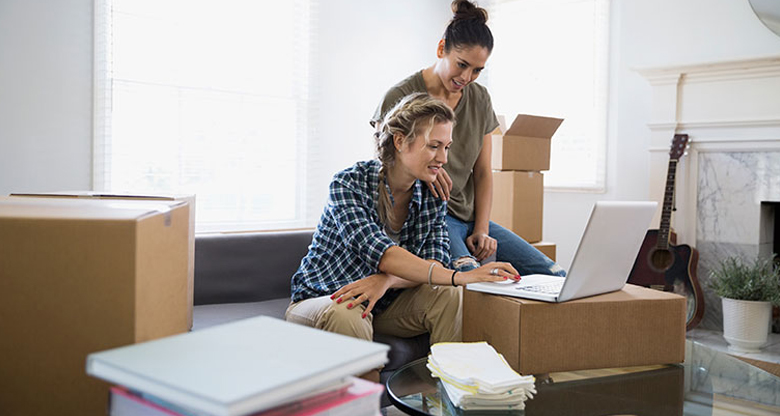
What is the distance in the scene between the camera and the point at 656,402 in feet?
4.00

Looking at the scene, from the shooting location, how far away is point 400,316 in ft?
5.86

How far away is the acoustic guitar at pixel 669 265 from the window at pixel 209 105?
200 cm

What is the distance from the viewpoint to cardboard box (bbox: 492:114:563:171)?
10.0ft

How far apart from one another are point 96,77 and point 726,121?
128 inches

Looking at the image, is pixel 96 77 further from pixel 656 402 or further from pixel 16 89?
pixel 656 402

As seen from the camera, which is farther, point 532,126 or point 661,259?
point 661,259

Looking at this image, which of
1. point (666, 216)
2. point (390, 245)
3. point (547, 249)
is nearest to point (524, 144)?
point (547, 249)

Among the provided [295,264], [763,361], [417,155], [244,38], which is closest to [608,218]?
[417,155]

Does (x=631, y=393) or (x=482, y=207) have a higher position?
(x=482, y=207)

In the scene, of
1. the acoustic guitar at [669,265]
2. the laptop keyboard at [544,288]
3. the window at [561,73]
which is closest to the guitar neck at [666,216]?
the acoustic guitar at [669,265]

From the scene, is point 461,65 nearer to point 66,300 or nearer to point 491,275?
point 491,275

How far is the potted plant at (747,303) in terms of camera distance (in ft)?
10.4

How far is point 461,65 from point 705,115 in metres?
2.11

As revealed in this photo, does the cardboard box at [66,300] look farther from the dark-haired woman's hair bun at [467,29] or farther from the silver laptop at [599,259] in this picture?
the dark-haired woman's hair bun at [467,29]
